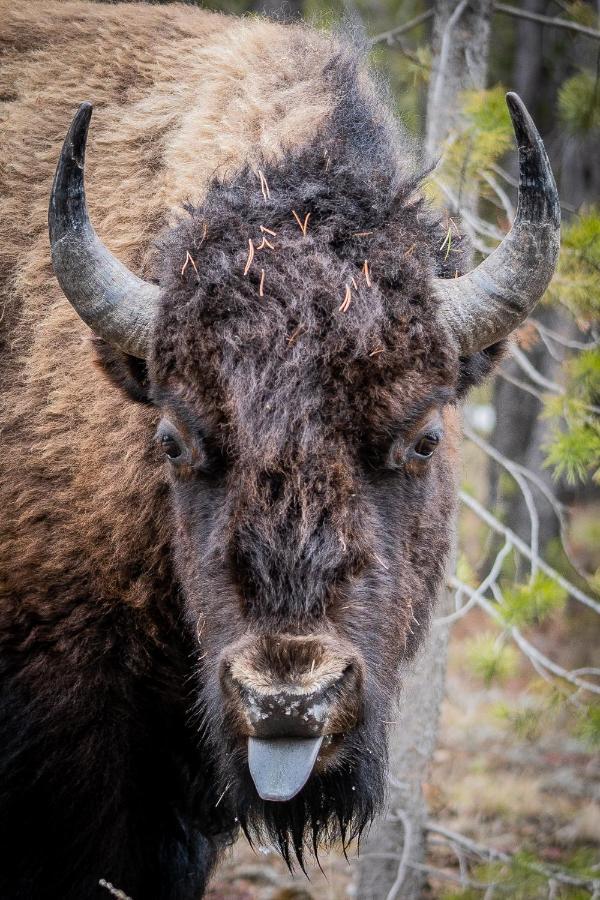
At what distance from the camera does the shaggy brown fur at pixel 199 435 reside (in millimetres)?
3438

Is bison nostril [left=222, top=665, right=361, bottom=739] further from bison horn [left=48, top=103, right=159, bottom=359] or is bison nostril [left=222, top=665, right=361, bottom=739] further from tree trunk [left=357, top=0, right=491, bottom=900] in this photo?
tree trunk [left=357, top=0, right=491, bottom=900]

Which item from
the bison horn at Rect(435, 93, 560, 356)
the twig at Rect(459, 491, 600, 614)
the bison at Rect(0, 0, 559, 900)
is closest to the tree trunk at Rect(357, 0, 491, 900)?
the twig at Rect(459, 491, 600, 614)

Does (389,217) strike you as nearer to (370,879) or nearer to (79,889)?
(79,889)

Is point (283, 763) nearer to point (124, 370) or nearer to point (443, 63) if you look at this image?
point (124, 370)

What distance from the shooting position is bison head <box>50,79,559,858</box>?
3285mm

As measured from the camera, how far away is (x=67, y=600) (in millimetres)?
4371

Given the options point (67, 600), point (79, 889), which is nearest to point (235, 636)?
point (67, 600)

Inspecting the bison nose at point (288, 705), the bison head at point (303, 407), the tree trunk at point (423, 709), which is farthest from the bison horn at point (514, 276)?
the tree trunk at point (423, 709)

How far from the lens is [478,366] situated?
408 centimetres

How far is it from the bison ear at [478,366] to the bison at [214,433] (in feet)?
0.06

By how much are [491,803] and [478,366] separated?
5.29 metres

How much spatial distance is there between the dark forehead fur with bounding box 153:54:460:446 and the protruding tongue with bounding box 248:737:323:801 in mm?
913

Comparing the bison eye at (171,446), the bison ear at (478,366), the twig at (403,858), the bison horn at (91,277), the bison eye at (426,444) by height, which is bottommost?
the twig at (403,858)

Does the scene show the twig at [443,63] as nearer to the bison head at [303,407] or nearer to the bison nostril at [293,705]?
the bison head at [303,407]
